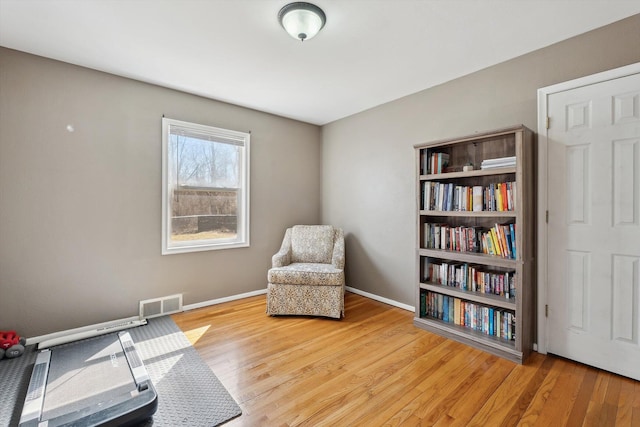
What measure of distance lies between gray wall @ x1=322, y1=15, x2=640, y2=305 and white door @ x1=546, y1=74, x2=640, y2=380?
23 centimetres

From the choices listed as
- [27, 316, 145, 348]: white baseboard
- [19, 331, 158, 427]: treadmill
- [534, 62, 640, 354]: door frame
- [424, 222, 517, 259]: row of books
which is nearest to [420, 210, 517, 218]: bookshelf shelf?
[424, 222, 517, 259]: row of books

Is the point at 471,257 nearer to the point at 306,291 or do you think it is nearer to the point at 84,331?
Answer: the point at 306,291

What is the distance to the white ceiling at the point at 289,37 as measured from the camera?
1851 millimetres

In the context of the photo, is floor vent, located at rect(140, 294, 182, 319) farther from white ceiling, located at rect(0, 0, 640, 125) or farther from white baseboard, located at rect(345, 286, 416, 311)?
white ceiling, located at rect(0, 0, 640, 125)

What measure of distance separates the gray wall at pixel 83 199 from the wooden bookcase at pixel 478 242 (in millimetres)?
2418

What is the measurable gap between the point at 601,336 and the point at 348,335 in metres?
1.88

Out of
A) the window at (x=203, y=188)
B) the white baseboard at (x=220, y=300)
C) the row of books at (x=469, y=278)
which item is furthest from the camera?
the white baseboard at (x=220, y=300)

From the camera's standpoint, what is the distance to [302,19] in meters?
1.86

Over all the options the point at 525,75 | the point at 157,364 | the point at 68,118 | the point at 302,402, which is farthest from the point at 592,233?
the point at 68,118

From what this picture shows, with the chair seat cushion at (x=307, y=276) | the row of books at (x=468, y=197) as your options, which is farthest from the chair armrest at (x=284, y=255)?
the row of books at (x=468, y=197)

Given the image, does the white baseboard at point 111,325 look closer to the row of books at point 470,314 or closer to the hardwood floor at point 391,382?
the row of books at point 470,314

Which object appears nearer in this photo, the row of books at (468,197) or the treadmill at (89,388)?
the treadmill at (89,388)

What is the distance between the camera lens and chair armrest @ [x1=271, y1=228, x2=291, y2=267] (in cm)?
334

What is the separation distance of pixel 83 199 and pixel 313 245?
7.96 ft
